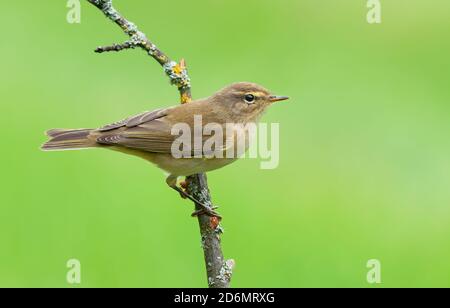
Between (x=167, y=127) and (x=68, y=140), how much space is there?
0.75 m

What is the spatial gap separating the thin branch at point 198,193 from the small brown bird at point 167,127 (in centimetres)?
39

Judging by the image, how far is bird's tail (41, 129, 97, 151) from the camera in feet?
22.3

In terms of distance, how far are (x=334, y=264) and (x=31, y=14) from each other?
6.14 meters

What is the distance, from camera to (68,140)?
269 inches

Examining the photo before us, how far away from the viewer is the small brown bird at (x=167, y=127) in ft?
21.4

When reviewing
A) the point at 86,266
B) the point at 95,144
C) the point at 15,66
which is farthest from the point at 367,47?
the point at 95,144
